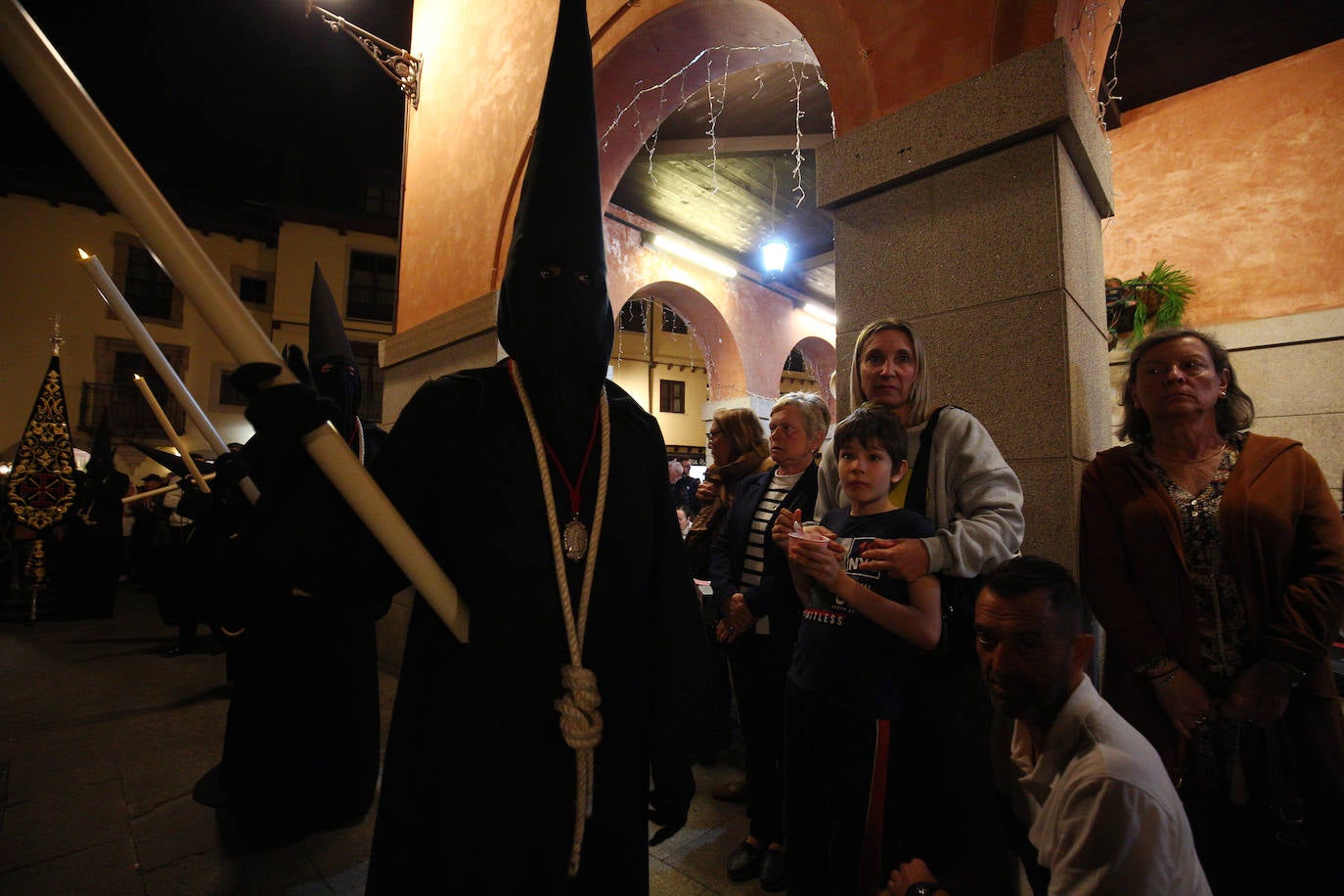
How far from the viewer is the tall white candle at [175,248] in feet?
3.14

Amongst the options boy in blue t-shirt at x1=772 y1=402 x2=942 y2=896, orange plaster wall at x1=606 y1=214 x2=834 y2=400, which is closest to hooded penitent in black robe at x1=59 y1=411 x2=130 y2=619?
orange plaster wall at x1=606 y1=214 x2=834 y2=400

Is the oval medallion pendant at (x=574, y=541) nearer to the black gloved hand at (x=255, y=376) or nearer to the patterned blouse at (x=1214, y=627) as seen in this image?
the black gloved hand at (x=255, y=376)

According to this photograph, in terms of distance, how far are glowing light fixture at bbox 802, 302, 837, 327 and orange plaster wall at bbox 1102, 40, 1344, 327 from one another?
7.35m

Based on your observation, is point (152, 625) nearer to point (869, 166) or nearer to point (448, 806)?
point (448, 806)

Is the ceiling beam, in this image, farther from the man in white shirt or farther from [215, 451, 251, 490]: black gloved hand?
the man in white shirt

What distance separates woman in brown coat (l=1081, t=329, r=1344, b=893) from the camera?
1.74 metres

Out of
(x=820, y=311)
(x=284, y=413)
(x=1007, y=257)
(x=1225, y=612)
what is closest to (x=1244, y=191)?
(x=1007, y=257)

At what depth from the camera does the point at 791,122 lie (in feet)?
25.1

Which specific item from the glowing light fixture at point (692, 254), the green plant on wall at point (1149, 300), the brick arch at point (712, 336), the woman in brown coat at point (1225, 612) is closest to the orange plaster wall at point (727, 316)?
the brick arch at point (712, 336)

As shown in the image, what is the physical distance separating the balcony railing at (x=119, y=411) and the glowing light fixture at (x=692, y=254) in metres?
16.0

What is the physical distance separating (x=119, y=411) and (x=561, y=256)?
2403 centimetres

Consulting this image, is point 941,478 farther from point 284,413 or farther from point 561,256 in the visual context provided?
point 284,413

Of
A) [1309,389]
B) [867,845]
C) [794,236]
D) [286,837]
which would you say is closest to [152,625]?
[286,837]

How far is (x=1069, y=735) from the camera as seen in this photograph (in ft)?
4.47
